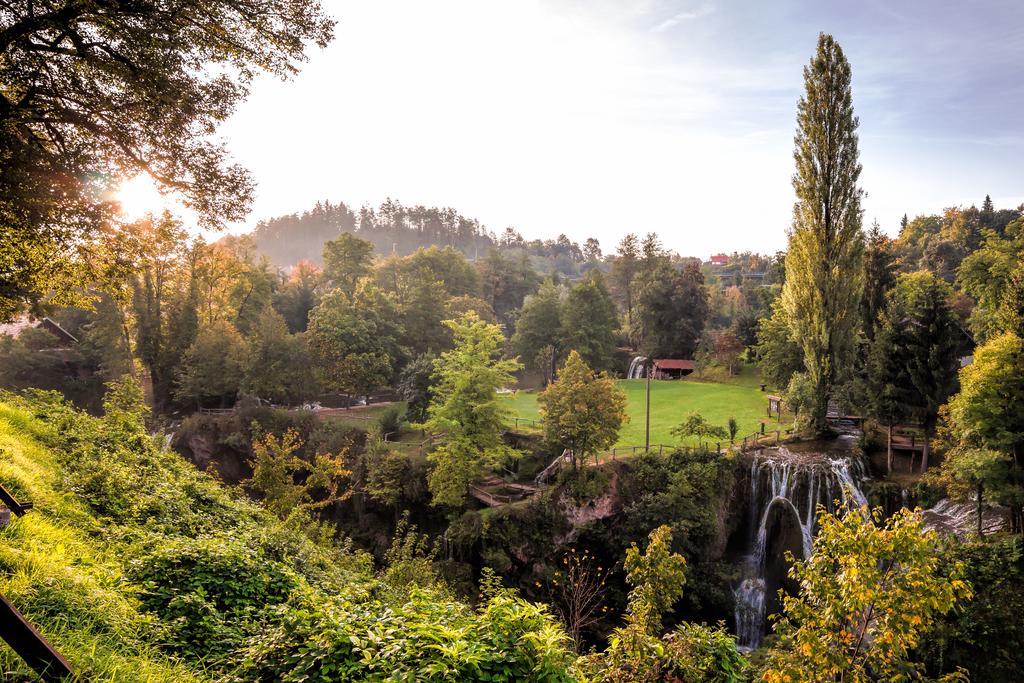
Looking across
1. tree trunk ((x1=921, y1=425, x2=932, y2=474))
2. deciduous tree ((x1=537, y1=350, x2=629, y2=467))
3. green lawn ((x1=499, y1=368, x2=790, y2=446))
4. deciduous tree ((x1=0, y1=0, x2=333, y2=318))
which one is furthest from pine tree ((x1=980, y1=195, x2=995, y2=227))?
deciduous tree ((x1=0, y1=0, x2=333, y2=318))

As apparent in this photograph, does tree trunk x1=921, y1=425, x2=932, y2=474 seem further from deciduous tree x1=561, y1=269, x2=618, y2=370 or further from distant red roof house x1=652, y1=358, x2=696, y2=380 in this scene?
deciduous tree x1=561, y1=269, x2=618, y2=370

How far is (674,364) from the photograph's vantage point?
169 feet

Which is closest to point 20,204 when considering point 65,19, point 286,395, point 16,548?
point 65,19

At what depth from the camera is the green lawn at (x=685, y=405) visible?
31.8m

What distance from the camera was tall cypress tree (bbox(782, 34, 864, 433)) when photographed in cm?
2675

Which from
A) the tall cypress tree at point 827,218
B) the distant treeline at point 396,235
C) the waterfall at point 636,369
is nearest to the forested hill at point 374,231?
the distant treeline at point 396,235

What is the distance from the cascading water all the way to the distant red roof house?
2641cm

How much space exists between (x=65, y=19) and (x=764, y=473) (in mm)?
27906

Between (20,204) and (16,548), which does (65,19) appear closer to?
(20,204)

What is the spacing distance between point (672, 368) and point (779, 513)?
28.7 meters

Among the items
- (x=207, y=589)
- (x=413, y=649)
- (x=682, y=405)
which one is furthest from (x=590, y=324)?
(x=413, y=649)

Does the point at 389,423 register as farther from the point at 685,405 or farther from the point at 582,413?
the point at 685,405

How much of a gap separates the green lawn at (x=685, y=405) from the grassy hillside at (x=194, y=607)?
19.4 meters

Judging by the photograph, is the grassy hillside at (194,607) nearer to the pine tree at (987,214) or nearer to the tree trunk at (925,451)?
the tree trunk at (925,451)
